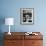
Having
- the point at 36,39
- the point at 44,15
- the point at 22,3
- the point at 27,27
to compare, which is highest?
the point at 22,3

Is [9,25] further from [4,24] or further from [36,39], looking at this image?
[36,39]

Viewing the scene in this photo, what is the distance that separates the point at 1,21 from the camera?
4.52 m

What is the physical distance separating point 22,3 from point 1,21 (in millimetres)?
978

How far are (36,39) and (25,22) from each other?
838mm

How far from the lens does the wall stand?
14.8ft

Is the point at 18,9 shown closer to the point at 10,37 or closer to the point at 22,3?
the point at 22,3

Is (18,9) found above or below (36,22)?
above

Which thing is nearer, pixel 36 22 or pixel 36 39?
pixel 36 39

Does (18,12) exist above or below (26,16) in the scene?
above

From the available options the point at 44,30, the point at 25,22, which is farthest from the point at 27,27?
the point at 44,30

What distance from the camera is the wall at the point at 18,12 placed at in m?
4.50

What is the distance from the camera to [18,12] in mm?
4500

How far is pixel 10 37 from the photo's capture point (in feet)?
13.0

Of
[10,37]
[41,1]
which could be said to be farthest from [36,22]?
[10,37]
